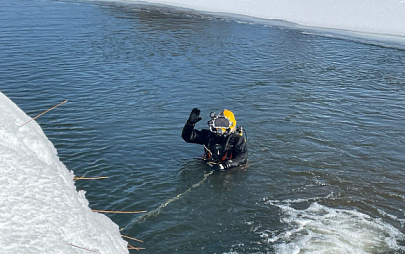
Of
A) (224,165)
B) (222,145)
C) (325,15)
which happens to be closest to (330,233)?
(224,165)

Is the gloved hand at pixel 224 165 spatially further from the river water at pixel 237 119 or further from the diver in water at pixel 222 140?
the river water at pixel 237 119

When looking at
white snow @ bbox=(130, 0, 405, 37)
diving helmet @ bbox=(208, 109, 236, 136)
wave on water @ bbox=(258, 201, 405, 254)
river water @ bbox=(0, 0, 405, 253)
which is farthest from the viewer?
white snow @ bbox=(130, 0, 405, 37)

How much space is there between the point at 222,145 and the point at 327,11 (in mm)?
14442

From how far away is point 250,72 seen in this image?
512 inches

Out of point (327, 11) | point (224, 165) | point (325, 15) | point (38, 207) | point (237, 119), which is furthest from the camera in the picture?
point (327, 11)

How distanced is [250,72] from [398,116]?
165 inches

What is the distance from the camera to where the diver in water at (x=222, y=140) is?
7.21 m

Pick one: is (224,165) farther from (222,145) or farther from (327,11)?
(327,11)

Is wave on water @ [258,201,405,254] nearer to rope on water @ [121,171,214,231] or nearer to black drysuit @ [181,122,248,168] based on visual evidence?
black drysuit @ [181,122,248,168]

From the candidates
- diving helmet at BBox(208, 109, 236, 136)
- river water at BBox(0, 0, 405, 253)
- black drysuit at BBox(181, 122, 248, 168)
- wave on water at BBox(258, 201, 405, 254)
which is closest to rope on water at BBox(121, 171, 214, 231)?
river water at BBox(0, 0, 405, 253)

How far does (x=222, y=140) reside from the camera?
7.38 metres

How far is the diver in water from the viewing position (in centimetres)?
721

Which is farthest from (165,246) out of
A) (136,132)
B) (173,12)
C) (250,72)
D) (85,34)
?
(173,12)

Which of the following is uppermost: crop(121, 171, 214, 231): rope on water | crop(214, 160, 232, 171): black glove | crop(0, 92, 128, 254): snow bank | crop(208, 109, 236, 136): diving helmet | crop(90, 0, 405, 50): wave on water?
crop(90, 0, 405, 50): wave on water
